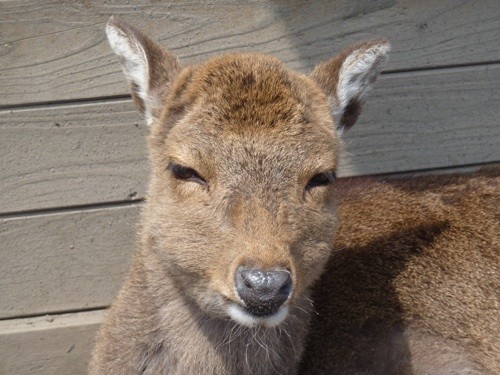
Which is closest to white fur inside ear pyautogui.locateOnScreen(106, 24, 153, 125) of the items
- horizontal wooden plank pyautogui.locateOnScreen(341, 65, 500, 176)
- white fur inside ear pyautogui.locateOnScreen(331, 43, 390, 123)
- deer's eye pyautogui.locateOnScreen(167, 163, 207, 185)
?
deer's eye pyautogui.locateOnScreen(167, 163, 207, 185)

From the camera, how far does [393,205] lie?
4.12 metres

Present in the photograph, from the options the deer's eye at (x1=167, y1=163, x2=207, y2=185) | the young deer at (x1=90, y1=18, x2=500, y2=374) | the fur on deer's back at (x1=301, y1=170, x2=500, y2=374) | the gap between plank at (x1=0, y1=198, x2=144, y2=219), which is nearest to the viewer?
the young deer at (x1=90, y1=18, x2=500, y2=374)

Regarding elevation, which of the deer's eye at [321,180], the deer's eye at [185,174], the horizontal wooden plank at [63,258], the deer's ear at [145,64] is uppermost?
the deer's ear at [145,64]

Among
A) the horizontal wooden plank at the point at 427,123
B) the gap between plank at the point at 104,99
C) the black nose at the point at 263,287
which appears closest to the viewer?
the black nose at the point at 263,287

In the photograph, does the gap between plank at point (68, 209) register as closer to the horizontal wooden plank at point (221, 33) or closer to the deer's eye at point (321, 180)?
the horizontal wooden plank at point (221, 33)

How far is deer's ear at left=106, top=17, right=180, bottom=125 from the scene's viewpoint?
3.40 m

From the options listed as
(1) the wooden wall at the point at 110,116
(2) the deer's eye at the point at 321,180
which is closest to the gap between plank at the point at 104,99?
(1) the wooden wall at the point at 110,116

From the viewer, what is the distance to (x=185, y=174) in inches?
123

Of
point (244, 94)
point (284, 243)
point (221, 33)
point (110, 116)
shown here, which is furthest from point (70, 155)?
point (284, 243)

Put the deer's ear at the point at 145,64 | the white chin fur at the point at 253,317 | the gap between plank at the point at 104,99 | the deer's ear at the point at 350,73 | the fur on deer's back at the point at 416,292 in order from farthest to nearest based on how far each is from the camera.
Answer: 1. the gap between plank at the point at 104,99
2. the fur on deer's back at the point at 416,292
3. the deer's ear at the point at 350,73
4. the deer's ear at the point at 145,64
5. the white chin fur at the point at 253,317

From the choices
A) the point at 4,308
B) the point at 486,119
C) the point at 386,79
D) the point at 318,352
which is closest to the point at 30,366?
the point at 4,308

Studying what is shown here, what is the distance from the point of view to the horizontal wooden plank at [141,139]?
4.32m

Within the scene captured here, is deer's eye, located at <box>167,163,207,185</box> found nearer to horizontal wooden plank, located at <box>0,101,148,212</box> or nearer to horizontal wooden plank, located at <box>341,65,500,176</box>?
horizontal wooden plank, located at <box>0,101,148,212</box>

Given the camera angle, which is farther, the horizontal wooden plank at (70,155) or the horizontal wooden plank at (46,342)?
the horizontal wooden plank at (46,342)
